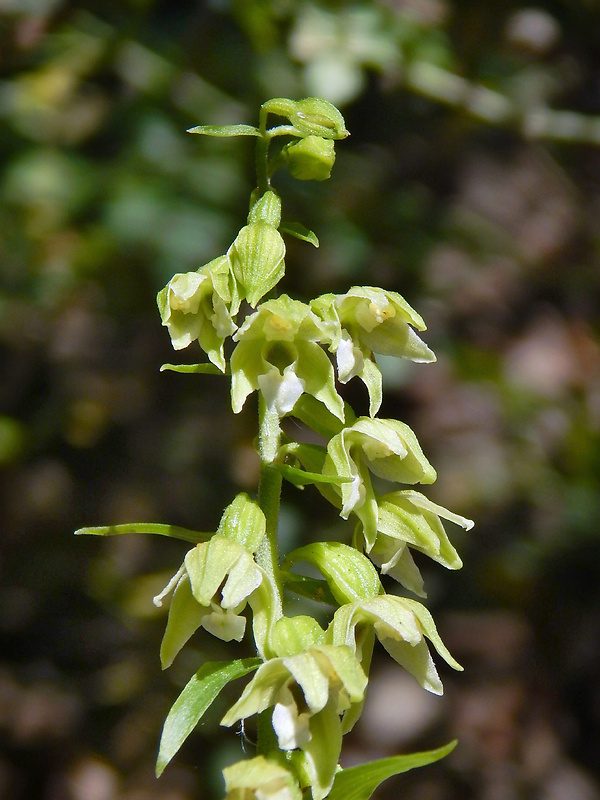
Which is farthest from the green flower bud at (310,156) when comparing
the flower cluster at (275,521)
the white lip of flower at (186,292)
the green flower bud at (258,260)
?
the white lip of flower at (186,292)

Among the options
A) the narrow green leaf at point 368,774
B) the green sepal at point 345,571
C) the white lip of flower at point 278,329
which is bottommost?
the narrow green leaf at point 368,774

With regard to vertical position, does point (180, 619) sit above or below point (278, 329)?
below

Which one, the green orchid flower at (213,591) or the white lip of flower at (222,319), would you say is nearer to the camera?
the green orchid flower at (213,591)

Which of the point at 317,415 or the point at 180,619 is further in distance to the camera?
the point at 317,415

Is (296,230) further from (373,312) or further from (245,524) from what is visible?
(245,524)

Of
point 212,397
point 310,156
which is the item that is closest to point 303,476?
point 310,156

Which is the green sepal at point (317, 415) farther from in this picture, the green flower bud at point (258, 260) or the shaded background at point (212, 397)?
the shaded background at point (212, 397)

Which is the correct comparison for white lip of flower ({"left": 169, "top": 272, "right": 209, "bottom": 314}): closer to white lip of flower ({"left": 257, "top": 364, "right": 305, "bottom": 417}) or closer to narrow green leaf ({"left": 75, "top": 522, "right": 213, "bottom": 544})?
white lip of flower ({"left": 257, "top": 364, "right": 305, "bottom": 417})
